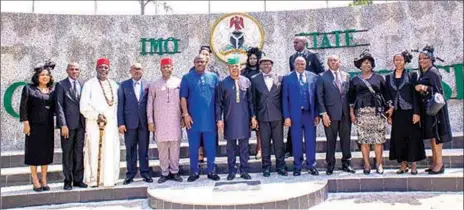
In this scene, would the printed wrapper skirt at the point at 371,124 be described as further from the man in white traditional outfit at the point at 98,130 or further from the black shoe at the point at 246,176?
the man in white traditional outfit at the point at 98,130

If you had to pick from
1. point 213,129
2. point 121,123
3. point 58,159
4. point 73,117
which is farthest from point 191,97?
point 58,159

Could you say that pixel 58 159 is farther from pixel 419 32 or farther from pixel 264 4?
pixel 419 32

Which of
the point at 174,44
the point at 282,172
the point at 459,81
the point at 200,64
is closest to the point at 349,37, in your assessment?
the point at 459,81

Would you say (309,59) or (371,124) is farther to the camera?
(309,59)

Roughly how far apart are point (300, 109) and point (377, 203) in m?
1.44

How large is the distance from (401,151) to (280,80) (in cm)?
176

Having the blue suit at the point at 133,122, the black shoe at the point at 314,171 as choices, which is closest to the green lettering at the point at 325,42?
the black shoe at the point at 314,171

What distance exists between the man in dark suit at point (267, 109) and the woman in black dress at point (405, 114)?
55.4 inches

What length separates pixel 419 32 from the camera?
7055 millimetres

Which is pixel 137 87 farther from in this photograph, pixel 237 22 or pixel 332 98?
pixel 237 22

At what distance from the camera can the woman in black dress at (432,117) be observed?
15.8 feet

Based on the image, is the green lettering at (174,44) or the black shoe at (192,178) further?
→ the green lettering at (174,44)

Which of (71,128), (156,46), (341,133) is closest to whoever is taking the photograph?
(71,128)

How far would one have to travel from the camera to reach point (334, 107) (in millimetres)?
4957
